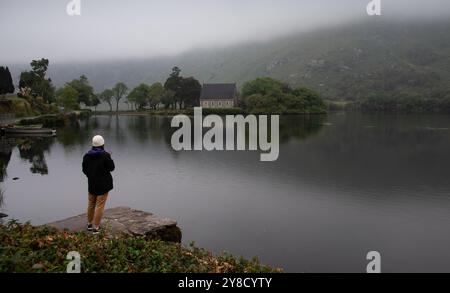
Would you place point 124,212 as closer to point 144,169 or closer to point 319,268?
point 319,268

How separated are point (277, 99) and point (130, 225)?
126715 mm

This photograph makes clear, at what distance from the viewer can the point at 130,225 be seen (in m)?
14.5

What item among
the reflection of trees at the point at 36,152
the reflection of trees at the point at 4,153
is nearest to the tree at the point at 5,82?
the reflection of trees at the point at 4,153

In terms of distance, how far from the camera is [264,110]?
132 meters

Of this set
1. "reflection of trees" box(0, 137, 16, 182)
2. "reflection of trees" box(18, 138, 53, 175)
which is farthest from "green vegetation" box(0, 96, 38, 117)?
"reflection of trees" box(18, 138, 53, 175)

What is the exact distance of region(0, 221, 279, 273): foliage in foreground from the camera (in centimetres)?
893

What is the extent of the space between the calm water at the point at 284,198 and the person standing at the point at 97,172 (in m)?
5.29

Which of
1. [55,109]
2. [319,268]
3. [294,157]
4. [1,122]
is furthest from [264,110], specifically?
[319,268]

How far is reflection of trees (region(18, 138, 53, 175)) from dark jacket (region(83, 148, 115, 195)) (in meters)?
22.6

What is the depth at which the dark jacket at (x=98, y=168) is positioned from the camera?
40.7 ft

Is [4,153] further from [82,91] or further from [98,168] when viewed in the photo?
[82,91]

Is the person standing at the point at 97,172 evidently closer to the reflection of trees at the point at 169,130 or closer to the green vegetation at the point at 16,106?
the reflection of trees at the point at 169,130

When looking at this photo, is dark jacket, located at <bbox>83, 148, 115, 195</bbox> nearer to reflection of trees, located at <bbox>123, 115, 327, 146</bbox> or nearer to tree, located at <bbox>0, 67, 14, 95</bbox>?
reflection of trees, located at <bbox>123, 115, 327, 146</bbox>

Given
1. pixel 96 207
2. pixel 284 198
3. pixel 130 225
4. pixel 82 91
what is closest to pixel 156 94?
pixel 82 91
